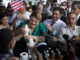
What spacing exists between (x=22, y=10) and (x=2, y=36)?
62.4 inches

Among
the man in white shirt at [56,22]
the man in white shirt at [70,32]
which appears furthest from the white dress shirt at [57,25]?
the man in white shirt at [70,32]

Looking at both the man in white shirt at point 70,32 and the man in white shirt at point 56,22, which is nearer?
the man in white shirt at point 70,32

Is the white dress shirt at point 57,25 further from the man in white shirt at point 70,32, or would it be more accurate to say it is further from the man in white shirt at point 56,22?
the man in white shirt at point 70,32

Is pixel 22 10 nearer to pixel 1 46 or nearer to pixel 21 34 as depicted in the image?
pixel 21 34

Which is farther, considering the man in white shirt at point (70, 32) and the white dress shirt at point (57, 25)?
the white dress shirt at point (57, 25)

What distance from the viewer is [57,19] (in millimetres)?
2865

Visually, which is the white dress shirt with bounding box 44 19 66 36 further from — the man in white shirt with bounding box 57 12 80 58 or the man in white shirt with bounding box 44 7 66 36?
the man in white shirt with bounding box 57 12 80 58

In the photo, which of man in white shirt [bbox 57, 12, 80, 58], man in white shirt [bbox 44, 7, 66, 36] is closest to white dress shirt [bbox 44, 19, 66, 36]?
man in white shirt [bbox 44, 7, 66, 36]

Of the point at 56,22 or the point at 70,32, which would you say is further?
the point at 56,22

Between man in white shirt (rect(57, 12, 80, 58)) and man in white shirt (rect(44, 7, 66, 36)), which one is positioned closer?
man in white shirt (rect(57, 12, 80, 58))

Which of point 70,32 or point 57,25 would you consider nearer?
point 70,32

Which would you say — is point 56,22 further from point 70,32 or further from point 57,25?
point 70,32

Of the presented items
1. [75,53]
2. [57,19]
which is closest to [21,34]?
[75,53]

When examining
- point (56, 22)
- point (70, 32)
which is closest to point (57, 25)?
point (56, 22)
